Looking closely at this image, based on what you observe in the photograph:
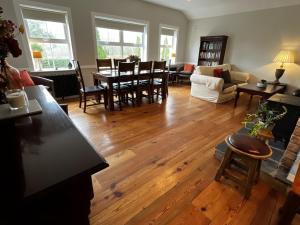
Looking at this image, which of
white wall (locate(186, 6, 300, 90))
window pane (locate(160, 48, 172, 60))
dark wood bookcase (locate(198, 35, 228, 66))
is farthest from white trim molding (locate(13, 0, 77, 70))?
white wall (locate(186, 6, 300, 90))

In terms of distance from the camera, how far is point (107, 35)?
190 inches

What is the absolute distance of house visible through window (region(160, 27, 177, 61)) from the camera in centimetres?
619

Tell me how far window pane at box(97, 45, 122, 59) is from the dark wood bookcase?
10.5ft

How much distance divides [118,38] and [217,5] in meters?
3.33

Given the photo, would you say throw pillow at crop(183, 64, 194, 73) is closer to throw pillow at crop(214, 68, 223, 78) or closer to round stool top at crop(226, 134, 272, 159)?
throw pillow at crop(214, 68, 223, 78)

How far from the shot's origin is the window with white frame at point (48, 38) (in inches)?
144

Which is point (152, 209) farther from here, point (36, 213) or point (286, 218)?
point (36, 213)

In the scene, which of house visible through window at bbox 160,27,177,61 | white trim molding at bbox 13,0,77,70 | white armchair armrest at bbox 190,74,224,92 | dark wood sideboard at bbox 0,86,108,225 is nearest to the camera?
dark wood sideboard at bbox 0,86,108,225

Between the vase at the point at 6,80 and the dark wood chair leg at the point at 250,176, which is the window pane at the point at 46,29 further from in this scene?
the dark wood chair leg at the point at 250,176

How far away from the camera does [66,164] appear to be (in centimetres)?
63

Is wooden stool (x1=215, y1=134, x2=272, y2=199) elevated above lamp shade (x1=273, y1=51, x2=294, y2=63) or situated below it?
below

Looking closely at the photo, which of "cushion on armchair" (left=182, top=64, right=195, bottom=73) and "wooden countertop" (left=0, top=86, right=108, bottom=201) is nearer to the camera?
"wooden countertop" (left=0, top=86, right=108, bottom=201)

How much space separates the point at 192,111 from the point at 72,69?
3204 mm

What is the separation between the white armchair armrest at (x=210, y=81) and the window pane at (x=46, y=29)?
3572mm
